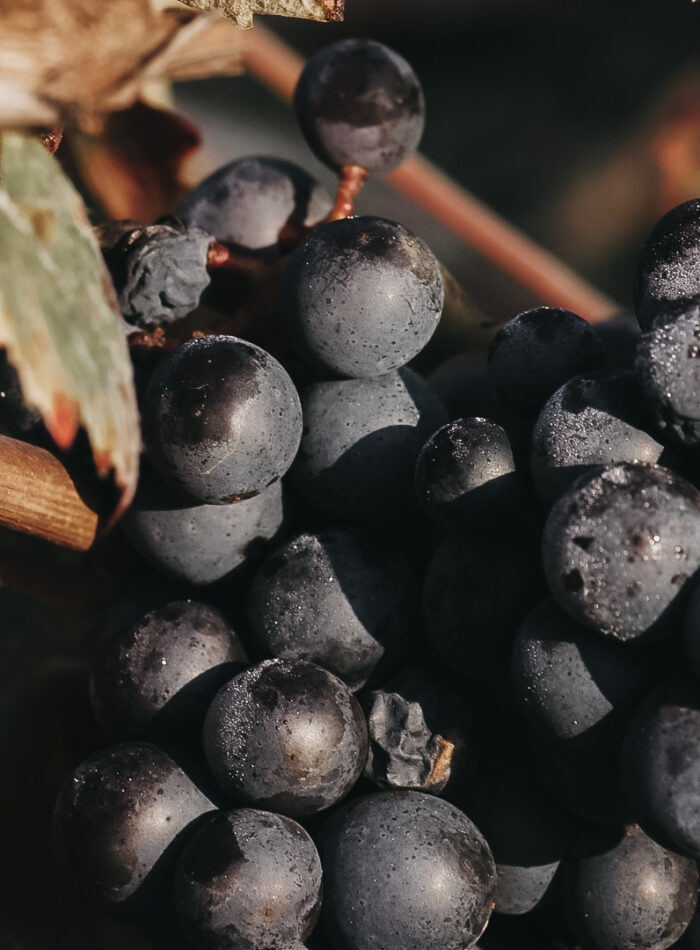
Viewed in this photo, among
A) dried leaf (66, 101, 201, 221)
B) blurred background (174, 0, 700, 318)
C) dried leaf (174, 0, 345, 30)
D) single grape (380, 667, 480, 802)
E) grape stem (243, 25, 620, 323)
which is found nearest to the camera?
dried leaf (174, 0, 345, 30)

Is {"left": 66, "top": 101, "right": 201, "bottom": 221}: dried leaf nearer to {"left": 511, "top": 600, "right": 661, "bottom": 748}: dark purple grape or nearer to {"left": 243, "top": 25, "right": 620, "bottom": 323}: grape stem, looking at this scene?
{"left": 243, "top": 25, "right": 620, "bottom": 323}: grape stem

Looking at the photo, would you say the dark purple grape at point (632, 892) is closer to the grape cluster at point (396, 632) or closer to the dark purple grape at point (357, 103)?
the grape cluster at point (396, 632)

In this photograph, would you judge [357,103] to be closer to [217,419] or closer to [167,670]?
[217,419]

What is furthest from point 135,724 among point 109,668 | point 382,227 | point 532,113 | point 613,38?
point 613,38

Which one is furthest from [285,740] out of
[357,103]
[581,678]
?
[357,103]

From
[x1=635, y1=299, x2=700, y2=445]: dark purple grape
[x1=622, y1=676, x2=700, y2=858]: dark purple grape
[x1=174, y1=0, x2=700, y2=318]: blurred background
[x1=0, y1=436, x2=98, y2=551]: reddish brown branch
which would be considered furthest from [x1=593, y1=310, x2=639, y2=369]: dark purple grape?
[x1=174, y1=0, x2=700, y2=318]: blurred background

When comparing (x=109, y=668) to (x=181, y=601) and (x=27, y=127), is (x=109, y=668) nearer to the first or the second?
(x=181, y=601)
